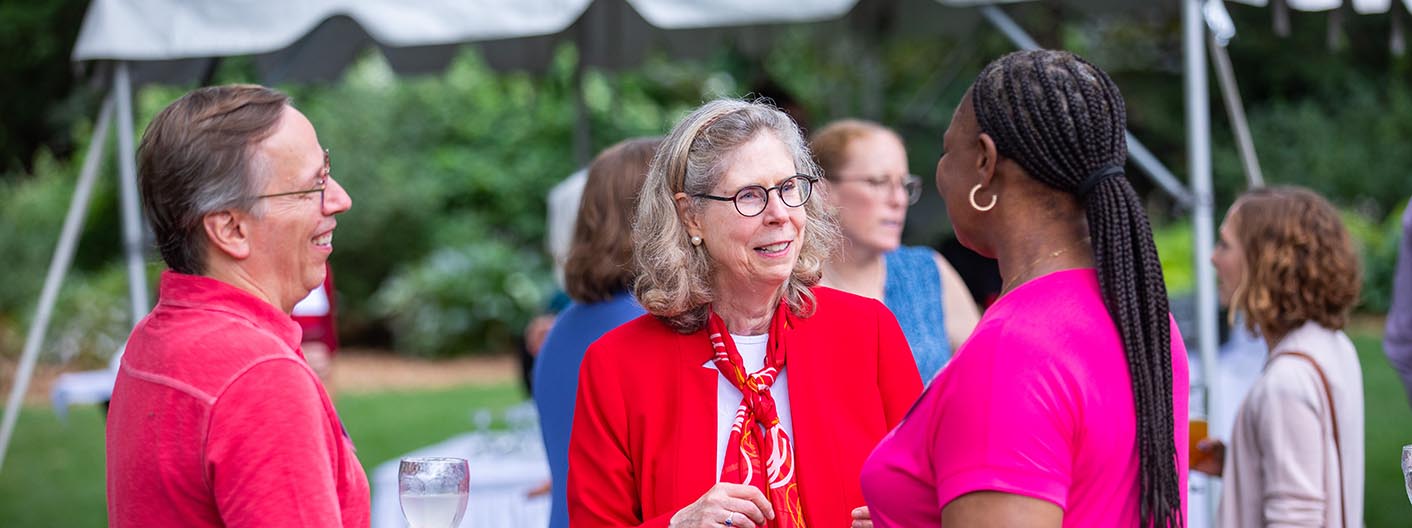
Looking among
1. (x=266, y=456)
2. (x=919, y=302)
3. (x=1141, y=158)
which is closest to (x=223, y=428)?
(x=266, y=456)

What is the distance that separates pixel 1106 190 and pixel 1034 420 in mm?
304

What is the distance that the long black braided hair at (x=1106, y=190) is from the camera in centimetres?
156

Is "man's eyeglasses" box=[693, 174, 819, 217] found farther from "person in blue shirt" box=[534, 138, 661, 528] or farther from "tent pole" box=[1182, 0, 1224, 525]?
"tent pole" box=[1182, 0, 1224, 525]

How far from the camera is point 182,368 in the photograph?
1.60 metres

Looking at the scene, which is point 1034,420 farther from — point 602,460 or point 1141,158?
point 1141,158

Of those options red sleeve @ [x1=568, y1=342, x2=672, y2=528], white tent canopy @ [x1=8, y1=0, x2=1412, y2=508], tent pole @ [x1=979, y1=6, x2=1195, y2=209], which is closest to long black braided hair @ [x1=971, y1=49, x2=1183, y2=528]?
red sleeve @ [x1=568, y1=342, x2=672, y2=528]

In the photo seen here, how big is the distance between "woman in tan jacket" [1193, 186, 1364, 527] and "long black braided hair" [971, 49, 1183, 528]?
4.70 ft

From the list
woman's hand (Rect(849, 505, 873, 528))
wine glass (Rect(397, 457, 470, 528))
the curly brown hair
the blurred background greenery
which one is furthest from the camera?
the blurred background greenery

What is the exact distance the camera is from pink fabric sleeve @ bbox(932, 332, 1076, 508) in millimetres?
1479

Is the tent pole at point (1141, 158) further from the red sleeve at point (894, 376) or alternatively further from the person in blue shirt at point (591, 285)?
the red sleeve at point (894, 376)

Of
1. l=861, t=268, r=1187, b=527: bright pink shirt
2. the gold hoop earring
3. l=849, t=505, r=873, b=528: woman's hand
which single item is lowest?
l=849, t=505, r=873, b=528: woman's hand

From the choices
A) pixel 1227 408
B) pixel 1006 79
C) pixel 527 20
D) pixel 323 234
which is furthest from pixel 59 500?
Answer: pixel 1006 79

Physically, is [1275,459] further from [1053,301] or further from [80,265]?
[80,265]

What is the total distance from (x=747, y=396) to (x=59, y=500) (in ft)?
25.4
